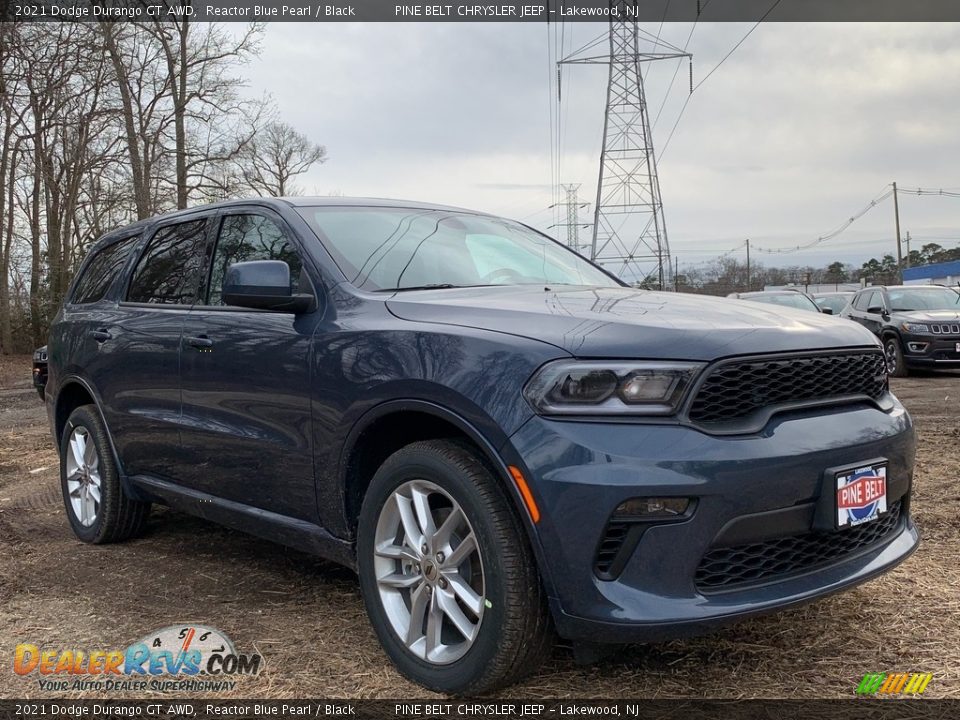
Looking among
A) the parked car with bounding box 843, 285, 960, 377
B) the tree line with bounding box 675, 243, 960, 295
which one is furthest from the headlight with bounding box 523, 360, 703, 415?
the tree line with bounding box 675, 243, 960, 295

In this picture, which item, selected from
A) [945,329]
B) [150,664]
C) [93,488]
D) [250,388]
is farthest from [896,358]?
[150,664]

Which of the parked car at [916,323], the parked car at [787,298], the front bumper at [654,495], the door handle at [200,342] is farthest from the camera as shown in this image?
the parked car at [787,298]

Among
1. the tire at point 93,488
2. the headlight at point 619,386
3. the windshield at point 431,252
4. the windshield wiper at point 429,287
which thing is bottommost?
the tire at point 93,488

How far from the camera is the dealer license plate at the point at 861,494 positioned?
8.32 ft

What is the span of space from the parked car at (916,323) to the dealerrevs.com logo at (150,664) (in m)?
11.6

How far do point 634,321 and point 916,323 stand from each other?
11947mm

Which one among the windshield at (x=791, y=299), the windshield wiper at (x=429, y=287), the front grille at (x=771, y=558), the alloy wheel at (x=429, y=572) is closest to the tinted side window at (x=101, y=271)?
the windshield wiper at (x=429, y=287)

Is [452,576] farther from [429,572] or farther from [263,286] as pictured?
[263,286]

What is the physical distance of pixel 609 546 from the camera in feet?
7.75

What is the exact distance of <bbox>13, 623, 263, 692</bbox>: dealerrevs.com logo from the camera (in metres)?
2.93

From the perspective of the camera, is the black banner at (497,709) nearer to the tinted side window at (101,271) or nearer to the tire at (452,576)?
the tire at (452,576)

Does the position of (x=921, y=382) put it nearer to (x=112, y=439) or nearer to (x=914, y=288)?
(x=914, y=288)

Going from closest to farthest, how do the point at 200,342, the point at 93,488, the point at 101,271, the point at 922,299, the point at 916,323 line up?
the point at 200,342 → the point at 93,488 → the point at 101,271 → the point at 916,323 → the point at 922,299

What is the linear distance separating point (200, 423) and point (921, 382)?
1138cm
